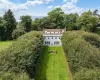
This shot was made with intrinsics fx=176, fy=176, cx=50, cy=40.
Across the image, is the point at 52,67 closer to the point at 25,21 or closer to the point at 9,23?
the point at 25,21

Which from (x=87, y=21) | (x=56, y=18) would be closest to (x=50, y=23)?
(x=56, y=18)

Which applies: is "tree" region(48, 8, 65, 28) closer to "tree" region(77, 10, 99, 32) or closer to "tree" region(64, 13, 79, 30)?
"tree" region(64, 13, 79, 30)

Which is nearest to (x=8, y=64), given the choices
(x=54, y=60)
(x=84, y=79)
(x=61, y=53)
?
(x=84, y=79)

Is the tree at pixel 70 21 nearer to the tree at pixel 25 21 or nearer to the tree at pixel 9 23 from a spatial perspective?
the tree at pixel 25 21

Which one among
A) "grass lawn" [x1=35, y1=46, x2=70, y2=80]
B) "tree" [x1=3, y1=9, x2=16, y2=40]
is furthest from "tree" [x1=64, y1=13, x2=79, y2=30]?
"grass lawn" [x1=35, y1=46, x2=70, y2=80]

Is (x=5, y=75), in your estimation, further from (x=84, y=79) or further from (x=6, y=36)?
(x=6, y=36)

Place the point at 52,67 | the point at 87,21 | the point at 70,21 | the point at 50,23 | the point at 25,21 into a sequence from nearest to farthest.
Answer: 1. the point at 52,67
2. the point at 87,21
3. the point at 25,21
4. the point at 50,23
5. the point at 70,21
